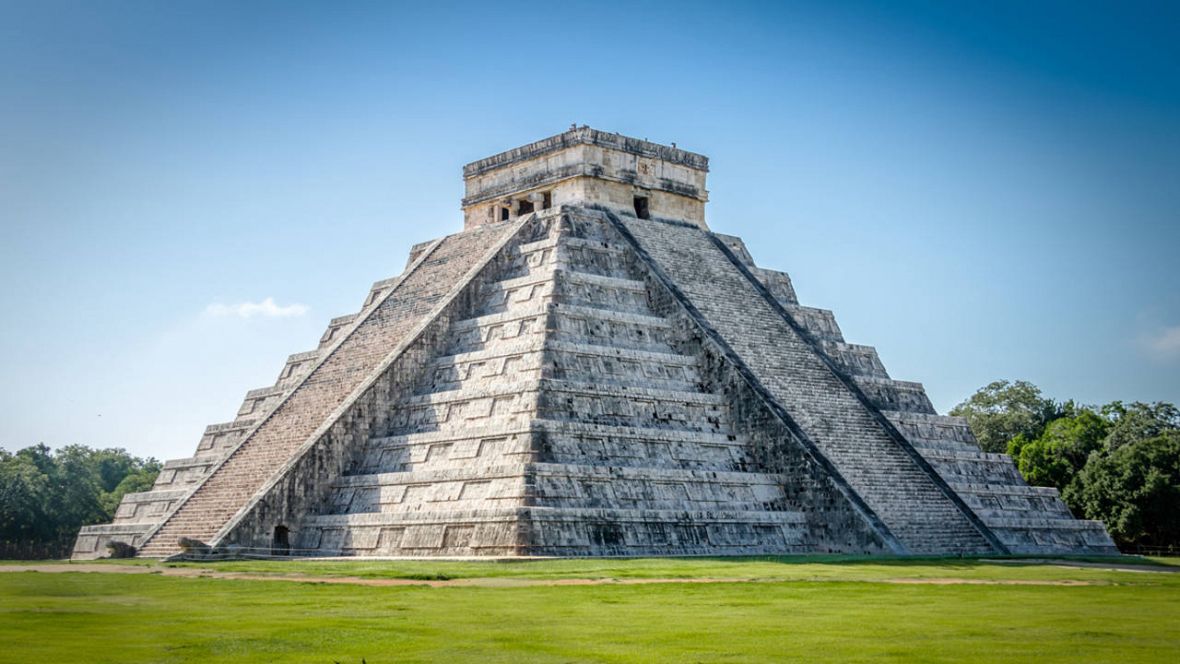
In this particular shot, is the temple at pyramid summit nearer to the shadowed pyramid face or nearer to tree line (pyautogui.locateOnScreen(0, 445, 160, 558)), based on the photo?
the shadowed pyramid face

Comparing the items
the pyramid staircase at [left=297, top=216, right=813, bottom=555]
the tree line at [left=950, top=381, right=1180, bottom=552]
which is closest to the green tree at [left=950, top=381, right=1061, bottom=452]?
the tree line at [left=950, top=381, right=1180, bottom=552]

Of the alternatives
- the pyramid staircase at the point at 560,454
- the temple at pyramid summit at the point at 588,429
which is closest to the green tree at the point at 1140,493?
the temple at pyramid summit at the point at 588,429

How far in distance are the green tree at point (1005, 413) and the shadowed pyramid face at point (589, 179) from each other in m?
25.2

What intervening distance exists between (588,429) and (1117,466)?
20.9 metres

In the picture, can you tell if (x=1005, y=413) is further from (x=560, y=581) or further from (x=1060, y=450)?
(x=560, y=581)

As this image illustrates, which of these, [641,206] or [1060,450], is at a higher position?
[641,206]

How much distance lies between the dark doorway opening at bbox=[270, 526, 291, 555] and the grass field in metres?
5.91

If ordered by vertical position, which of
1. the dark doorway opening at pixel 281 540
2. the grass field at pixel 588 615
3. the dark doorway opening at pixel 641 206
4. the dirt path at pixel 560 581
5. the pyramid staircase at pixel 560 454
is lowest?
the grass field at pixel 588 615

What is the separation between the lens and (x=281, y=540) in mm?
27547

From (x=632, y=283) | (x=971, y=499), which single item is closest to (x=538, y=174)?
(x=632, y=283)

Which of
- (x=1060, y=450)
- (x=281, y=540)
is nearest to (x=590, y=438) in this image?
(x=281, y=540)

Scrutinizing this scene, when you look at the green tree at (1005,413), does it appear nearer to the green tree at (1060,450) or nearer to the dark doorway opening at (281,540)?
the green tree at (1060,450)

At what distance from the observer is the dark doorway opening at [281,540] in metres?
27.2

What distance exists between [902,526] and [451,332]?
11328mm
